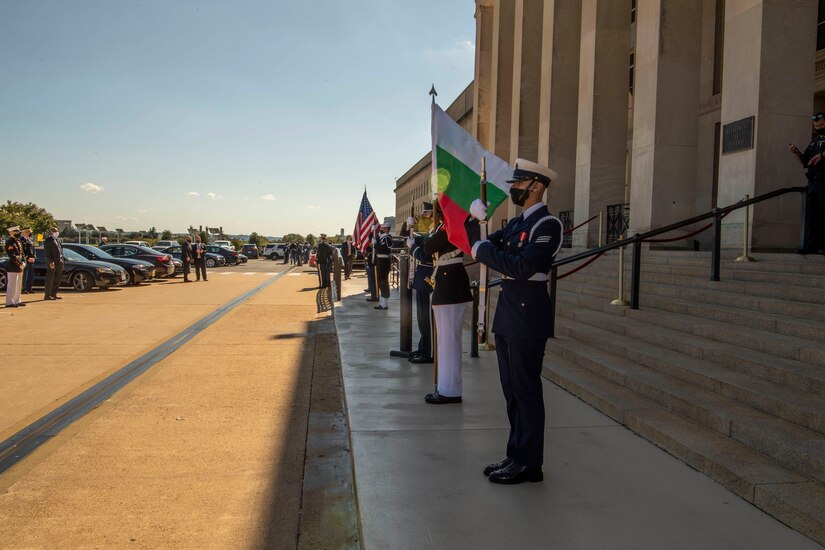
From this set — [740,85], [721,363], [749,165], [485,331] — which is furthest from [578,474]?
[740,85]

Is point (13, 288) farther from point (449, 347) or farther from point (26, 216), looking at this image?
point (26, 216)

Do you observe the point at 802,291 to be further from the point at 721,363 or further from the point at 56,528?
A: the point at 56,528

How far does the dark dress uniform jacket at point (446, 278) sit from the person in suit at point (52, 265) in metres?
14.5

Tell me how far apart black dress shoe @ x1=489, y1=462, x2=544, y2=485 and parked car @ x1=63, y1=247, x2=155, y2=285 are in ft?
68.9

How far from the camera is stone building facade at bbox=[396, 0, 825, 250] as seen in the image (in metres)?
9.35

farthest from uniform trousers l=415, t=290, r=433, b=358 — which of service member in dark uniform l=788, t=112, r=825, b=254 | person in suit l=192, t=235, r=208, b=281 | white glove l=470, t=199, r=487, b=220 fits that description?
person in suit l=192, t=235, r=208, b=281

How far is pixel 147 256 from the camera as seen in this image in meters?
25.0

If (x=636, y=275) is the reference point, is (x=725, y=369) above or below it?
below

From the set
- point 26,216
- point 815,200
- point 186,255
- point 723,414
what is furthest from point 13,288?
point 26,216

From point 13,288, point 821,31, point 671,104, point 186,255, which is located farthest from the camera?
point 186,255

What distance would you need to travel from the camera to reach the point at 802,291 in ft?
20.3

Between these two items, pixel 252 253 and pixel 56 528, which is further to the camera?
pixel 252 253

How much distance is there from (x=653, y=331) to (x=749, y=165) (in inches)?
176

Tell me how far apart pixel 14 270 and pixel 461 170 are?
13.9 meters
